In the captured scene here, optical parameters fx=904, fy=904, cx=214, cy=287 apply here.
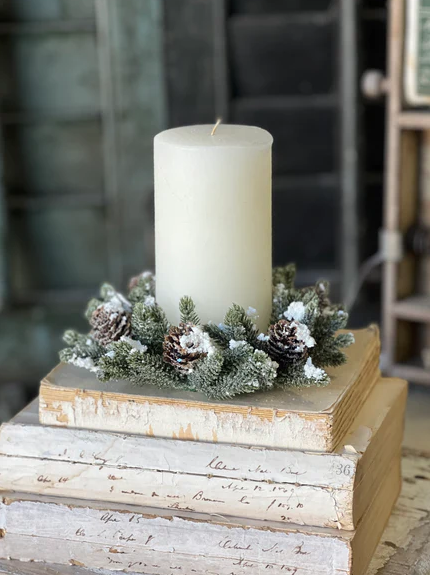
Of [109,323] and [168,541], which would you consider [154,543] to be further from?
[109,323]

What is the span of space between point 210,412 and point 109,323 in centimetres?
12

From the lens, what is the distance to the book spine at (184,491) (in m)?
0.65

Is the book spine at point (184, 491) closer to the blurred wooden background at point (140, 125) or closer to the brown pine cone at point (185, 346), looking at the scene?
the brown pine cone at point (185, 346)

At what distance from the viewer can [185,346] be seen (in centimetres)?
67

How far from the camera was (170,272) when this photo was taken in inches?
28.7

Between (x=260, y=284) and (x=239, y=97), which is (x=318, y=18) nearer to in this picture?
(x=239, y=97)

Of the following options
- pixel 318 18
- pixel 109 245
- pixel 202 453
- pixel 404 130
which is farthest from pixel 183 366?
pixel 109 245

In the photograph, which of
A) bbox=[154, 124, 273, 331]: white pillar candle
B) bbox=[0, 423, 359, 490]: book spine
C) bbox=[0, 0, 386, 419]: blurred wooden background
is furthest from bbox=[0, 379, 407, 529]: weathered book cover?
bbox=[0, 0, 386, 419]: blurred wooden background

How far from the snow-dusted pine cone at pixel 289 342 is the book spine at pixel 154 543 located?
0.13m

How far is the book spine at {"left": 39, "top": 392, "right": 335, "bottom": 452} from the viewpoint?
2.16ft

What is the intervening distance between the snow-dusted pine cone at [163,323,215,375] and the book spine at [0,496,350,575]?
0.12 meters

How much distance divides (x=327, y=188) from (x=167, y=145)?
166 cm

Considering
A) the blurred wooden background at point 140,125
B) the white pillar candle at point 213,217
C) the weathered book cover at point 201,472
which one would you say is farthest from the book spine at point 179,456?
the blurred wooden background at point 140,125

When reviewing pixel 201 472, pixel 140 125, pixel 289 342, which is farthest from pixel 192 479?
pixel 140 125
